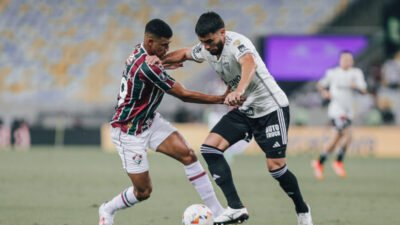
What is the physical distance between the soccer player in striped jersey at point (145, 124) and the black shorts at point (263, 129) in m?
0.46

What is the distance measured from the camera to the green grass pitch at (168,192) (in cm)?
891

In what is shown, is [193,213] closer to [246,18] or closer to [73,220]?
[73,220]

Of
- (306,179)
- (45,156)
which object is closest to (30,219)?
(306,179)

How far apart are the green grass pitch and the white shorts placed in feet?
3.01

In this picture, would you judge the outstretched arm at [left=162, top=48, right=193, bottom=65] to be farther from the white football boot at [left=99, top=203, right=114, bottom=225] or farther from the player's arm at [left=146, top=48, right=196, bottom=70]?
the white football boot at [left=99, top=203, right=114, bottom=225]

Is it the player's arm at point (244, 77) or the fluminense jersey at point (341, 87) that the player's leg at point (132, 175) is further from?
the fluminense jersey at point (341, 87)

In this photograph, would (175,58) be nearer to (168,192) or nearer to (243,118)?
(243,118)

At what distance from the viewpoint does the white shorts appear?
25.3 feet

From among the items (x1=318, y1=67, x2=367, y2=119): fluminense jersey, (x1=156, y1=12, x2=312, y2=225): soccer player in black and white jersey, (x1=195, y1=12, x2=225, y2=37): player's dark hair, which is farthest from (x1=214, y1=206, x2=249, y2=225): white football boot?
(x1=318, y1=67, x2=367, y2=119): fluminense jersey

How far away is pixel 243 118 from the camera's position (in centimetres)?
814

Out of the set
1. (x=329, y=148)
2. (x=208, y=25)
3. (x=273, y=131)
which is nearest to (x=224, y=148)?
(x=273, y=131)

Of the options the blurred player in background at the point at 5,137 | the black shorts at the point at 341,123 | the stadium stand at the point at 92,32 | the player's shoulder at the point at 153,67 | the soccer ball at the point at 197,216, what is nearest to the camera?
the soccer ball at the point at 197,216

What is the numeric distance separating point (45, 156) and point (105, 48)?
27.6ft

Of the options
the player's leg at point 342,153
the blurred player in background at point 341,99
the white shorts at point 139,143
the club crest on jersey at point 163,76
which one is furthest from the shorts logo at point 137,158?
the player's leg at point 342,153
